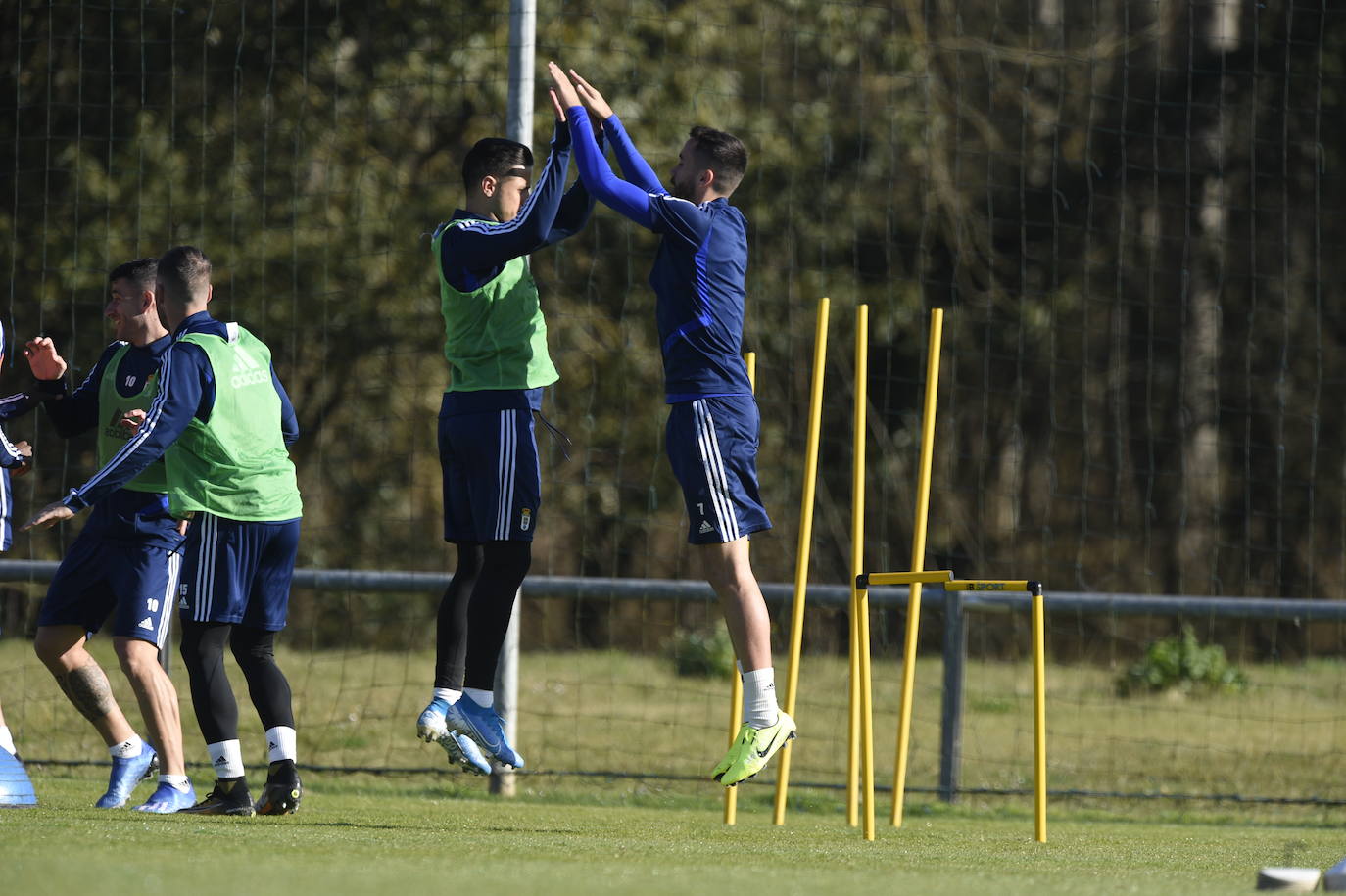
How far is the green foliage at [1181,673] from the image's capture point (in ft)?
46.3

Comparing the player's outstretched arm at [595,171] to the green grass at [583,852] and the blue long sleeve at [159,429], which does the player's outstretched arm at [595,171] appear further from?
the green grass at [583,852]

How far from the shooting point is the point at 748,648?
622 centimetres

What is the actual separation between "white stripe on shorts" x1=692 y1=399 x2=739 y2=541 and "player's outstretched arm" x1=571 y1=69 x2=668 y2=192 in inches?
35.6

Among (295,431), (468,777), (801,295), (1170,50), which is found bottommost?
(468,777)

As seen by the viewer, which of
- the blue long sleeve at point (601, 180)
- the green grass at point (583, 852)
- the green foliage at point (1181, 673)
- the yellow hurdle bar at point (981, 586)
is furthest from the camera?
the green foliage at point (1181, 673)

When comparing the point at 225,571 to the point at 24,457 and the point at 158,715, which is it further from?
the point at 24,457

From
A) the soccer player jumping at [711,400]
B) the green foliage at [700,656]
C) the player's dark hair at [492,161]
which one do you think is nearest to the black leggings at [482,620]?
the soccer player jumping at [711,400]

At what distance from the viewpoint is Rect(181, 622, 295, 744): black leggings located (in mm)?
6309

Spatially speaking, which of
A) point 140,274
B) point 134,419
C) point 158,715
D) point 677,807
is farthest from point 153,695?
point 677,807

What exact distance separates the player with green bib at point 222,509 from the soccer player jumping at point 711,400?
1515 mm

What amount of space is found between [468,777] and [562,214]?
381 cm

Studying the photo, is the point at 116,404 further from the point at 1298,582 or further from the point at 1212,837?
the point at 1298,582

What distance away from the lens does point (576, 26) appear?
1539 cm

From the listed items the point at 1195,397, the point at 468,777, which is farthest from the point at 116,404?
the point at 1195,397
